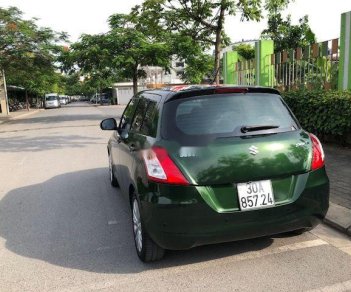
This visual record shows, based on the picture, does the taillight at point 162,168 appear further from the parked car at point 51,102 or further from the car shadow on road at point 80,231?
the parked car at point 51,102

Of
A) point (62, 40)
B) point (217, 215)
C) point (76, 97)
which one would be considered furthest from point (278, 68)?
point (76, 97)

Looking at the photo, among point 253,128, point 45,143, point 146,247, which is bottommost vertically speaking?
point 45,143

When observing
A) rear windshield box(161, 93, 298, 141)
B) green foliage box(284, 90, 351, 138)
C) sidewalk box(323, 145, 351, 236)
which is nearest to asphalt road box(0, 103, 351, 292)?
sidewalk box(323, 145, 351, 236)

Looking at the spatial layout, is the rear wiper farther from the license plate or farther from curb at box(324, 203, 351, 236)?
curb at box(324, 203, 351, 236)

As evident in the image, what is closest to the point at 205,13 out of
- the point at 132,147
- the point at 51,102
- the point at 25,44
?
the point at 132,147

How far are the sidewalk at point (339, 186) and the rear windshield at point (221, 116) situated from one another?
53.2 inches

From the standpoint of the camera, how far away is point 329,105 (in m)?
8.24

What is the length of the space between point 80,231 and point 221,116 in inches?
88.5

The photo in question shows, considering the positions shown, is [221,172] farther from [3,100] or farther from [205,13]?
[3,100]

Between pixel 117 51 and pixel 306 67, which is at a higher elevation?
pixel 117 51

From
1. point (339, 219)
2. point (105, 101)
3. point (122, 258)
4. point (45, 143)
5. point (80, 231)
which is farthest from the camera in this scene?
point (105, 101)

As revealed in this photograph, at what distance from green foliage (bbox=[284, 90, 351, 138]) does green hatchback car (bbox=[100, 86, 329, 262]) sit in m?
4.49

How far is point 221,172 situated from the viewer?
11.0ft

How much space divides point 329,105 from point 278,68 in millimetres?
4187
